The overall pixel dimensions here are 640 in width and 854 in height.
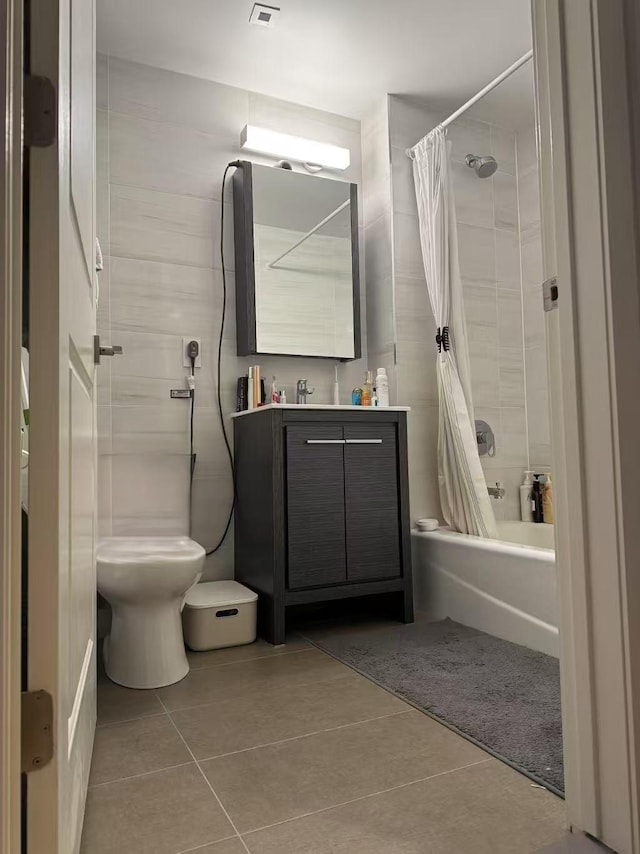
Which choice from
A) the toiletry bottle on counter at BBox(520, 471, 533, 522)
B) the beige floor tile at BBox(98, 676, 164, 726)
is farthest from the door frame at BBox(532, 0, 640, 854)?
the toiletry bottle on counter at BBox(520, 471, 533, 522)

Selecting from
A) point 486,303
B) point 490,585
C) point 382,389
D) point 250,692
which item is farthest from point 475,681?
point 486,303

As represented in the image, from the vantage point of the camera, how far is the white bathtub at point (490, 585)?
2.35 metres

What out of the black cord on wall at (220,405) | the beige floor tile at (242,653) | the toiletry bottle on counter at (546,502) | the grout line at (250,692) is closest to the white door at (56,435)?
the grout line at (250,692)

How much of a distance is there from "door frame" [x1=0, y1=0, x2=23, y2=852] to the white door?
1.5 inches

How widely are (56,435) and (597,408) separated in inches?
36.5

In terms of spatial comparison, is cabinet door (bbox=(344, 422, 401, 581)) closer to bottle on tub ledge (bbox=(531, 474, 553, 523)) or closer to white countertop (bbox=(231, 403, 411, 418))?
white countertop (bbox=(231, 403, 411, 418))

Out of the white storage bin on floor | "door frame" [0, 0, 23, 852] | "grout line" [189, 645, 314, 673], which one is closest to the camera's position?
"door frame" [0, 0, 23, 852]

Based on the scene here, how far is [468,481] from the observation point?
2.99 meters

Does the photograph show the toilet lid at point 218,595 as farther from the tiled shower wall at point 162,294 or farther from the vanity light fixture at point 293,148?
the vanity light fixture at point 293,148

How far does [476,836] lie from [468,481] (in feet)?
6.20

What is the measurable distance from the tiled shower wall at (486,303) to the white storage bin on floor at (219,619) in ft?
3.47

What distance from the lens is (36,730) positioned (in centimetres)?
85

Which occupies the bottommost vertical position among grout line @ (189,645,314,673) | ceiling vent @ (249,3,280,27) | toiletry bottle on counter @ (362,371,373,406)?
grout line @ (189,645,314,673)

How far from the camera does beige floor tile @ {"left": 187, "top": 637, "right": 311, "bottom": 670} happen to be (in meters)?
2.33
